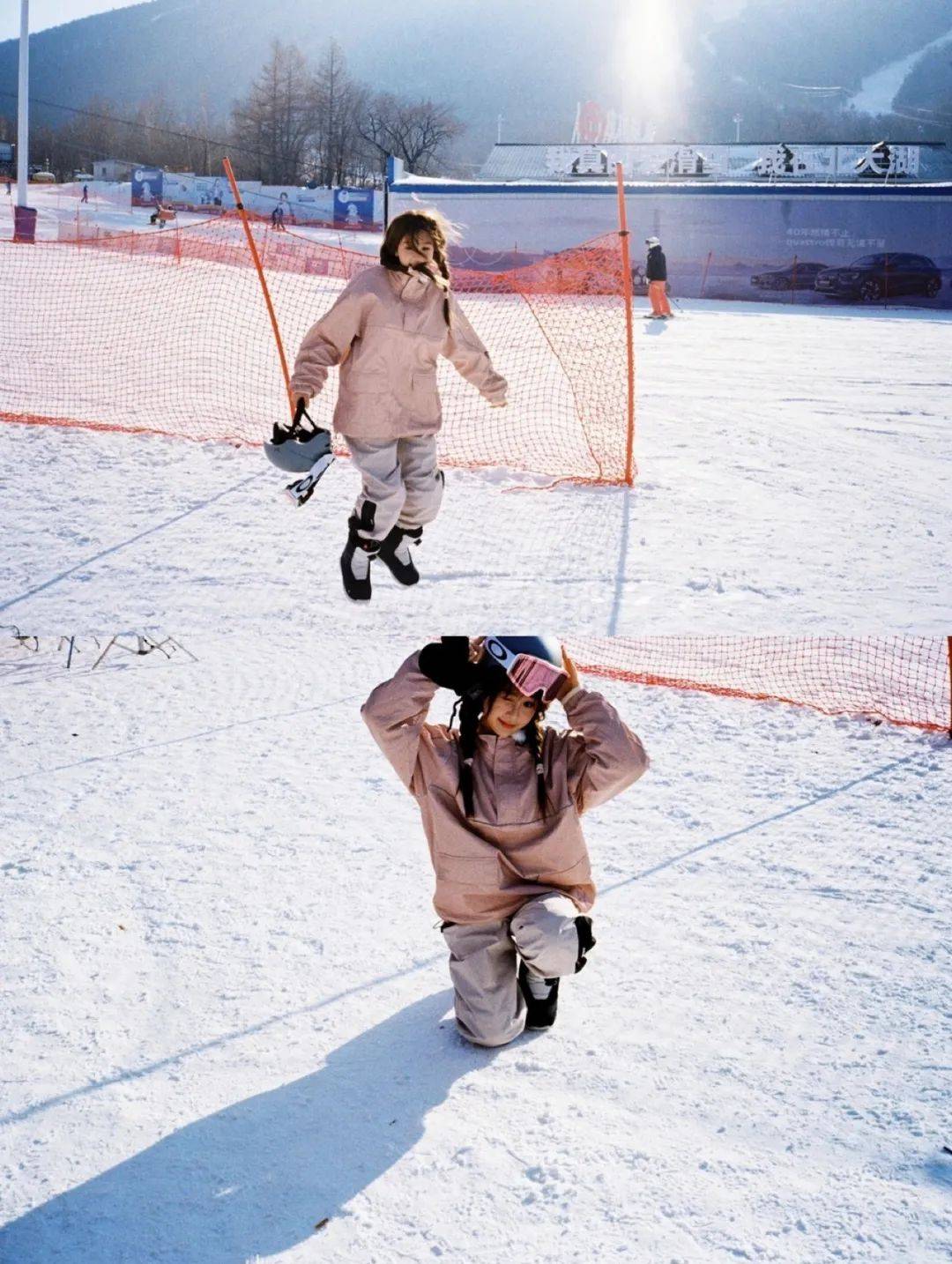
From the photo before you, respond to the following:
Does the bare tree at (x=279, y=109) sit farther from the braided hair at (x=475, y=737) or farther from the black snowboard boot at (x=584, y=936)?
the black snowboard boot at (x=584, y=936)

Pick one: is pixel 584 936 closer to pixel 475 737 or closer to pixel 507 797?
pixel 507 797

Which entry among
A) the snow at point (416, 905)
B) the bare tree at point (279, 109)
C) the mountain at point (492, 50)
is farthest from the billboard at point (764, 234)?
the bare tree at point (279, 109)

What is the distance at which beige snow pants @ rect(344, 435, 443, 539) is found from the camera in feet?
7.84

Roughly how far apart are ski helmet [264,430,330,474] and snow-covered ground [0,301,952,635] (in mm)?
473

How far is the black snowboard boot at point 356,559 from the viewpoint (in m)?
2.50

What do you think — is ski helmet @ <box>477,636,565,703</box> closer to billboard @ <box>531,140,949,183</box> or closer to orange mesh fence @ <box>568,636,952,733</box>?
orange mesh fence @ <box>568,636,952,733</box>

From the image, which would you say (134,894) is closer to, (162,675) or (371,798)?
(371,798)

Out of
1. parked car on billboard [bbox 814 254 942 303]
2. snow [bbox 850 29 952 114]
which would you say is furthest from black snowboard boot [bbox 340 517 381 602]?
parked car on billboard [bbox 814 254 942 303]

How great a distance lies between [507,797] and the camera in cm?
333

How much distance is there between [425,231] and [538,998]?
211cm

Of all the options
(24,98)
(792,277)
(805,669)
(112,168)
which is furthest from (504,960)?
(792,277)

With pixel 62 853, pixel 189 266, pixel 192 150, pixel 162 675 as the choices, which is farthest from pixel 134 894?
pixel 189 266

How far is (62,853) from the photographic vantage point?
4.33 m

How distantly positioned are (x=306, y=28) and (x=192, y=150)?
35 cm
